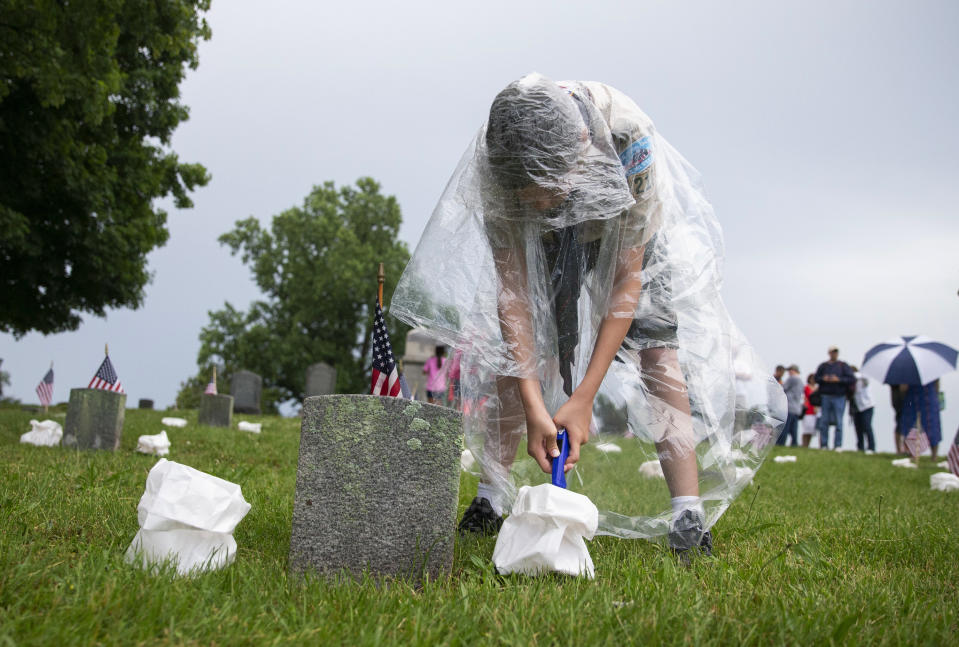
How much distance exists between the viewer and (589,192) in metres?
2.58

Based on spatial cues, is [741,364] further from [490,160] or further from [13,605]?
[13,605]

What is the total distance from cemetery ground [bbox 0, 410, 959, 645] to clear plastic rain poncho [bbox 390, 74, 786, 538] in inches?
14.6

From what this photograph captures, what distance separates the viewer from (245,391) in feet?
60.7

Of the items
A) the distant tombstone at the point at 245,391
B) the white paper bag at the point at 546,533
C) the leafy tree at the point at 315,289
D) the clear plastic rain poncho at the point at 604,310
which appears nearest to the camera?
the white paper bag at the point at 546,533

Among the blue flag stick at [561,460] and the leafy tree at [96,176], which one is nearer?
the blue flag stick at [561,460]

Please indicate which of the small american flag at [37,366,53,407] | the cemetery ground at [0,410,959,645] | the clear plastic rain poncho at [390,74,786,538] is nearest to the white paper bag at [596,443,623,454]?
the clear plastic rain poncho at [390,74,786,538]

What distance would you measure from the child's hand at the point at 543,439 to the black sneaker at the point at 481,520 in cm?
70

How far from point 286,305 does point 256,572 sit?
2998 cm

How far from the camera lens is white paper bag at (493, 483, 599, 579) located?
217 cm

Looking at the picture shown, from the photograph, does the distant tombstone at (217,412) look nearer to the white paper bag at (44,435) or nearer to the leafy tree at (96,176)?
the white paper bag at (44,435)

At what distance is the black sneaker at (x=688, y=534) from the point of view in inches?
109

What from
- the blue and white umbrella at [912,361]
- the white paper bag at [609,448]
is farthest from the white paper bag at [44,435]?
the blue and white umbrella at [912,361]

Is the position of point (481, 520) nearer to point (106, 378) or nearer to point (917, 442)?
point (106, 378)

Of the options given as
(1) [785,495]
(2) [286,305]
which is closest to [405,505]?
(1) [785,495]
